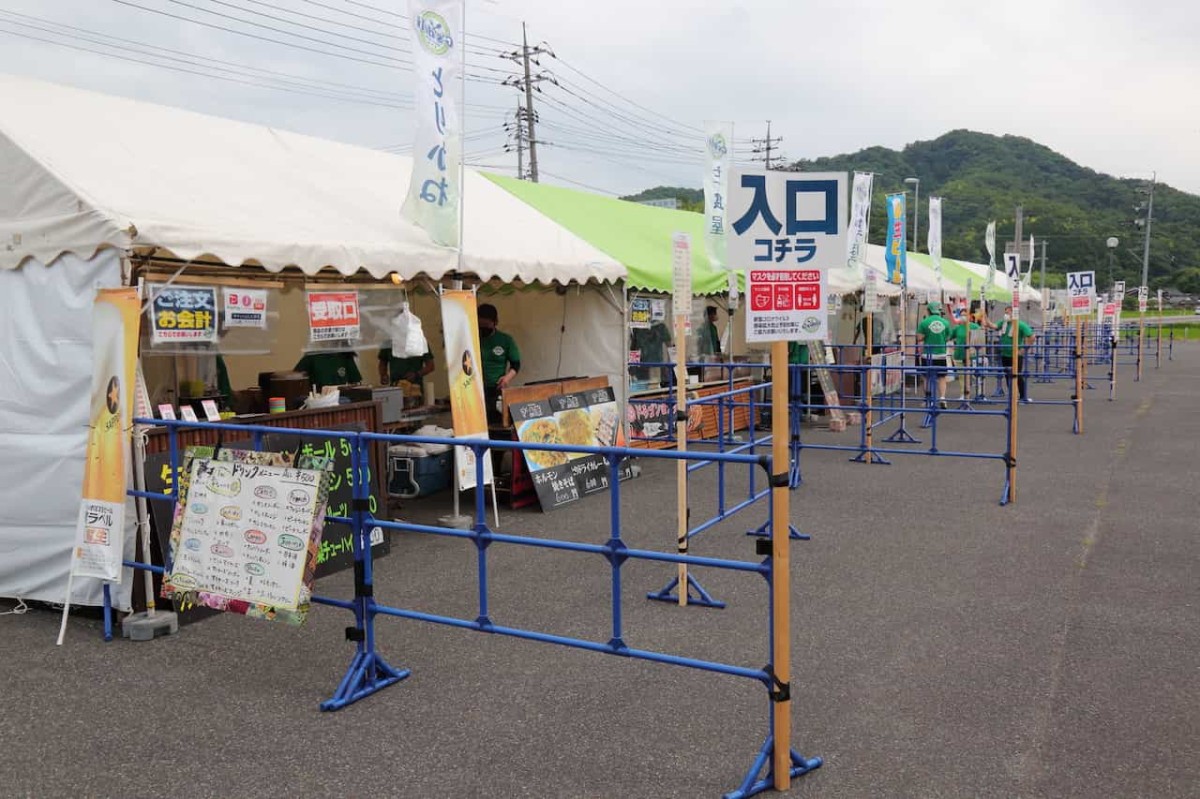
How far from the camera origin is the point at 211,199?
6309 mm

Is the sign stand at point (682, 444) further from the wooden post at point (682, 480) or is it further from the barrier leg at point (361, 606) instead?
the barrier leg at point (361, 606)

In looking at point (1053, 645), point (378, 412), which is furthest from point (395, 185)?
point (1053, 645)

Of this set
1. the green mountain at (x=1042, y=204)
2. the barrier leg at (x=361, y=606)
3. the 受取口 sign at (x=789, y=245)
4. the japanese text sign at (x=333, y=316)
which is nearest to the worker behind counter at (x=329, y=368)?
the japanese text sign at (x=333, y=316)

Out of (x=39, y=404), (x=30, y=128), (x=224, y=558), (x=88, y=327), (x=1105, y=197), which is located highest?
(x=1105, y=197)

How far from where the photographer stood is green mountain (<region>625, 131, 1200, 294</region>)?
197 feet

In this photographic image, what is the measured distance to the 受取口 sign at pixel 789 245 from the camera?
12.6ft

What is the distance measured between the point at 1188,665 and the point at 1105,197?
271 ft

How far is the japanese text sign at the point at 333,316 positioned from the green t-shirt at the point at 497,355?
94.0 inches

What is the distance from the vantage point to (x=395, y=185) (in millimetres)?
9125

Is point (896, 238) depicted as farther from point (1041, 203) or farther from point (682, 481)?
point (1041, 203)

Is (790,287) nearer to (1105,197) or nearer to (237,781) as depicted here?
(237,781)

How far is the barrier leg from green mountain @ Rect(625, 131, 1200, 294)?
51.7m

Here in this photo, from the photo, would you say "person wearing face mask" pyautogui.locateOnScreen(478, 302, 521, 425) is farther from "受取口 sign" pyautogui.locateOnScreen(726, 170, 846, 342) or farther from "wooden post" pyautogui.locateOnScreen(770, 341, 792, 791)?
"wooden post" pyautogui.locateOnScreen(770, 341, 792, 791)

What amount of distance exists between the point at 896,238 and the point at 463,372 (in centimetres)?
998
